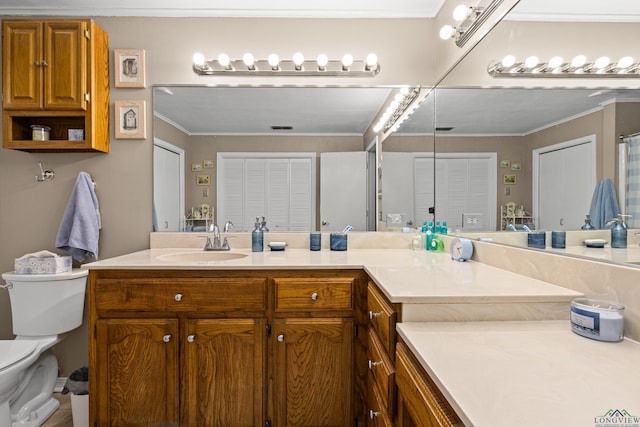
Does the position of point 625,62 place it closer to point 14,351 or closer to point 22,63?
point 14,351

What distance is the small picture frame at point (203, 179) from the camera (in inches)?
87.7

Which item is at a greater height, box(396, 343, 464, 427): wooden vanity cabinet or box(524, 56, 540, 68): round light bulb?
box(524, 56, 540, 68): round light bulb

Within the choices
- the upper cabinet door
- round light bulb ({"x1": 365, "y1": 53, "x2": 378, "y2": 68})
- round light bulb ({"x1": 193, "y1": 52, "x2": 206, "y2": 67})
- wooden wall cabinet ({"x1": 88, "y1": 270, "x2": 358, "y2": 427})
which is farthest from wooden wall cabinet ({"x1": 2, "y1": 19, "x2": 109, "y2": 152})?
round light bulb ({"x1": 365, "y1": 53, "x2": 378, "y2": 68})

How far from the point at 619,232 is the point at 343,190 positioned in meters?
1.54

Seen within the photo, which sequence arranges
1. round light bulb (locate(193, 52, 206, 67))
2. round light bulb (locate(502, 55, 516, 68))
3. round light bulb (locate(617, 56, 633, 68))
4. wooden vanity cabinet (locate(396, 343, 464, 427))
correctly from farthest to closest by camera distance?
1. round light bulb (locate(193, 52, 206, 67))
2. round light bulb (locate(502, 55, 516, 68))
3. round light bulb (locate(617, 56, 633, 68))
4. wooden vanity cabinet (locate(396, 343, 464, 427))

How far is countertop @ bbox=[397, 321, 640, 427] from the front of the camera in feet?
1.58

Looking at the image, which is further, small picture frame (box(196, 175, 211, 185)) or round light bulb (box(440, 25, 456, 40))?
small picture frame (box(196, 175, 211, 185))

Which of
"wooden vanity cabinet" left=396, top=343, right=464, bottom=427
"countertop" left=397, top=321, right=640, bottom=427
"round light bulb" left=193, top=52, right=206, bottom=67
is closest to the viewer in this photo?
"countertop" left=397, top=321, right=640, bottom=427

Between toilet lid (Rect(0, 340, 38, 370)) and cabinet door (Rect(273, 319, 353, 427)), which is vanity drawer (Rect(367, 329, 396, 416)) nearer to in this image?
cabinet door (Rect(273, 319, 353, 427))

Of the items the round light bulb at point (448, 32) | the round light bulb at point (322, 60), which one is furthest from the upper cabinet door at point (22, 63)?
the round light bulb at point (448, 32)

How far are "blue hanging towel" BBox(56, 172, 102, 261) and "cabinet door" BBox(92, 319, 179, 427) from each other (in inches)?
27.7

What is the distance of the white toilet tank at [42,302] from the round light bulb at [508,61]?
2.42m

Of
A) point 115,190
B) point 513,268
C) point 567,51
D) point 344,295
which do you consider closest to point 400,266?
point 344,295

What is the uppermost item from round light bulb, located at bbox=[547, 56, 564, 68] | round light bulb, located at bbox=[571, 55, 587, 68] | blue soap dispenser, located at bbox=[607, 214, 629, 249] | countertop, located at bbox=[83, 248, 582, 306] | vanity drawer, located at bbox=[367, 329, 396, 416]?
round light bulb, located at bbox=[547, 56, 564, 68]
